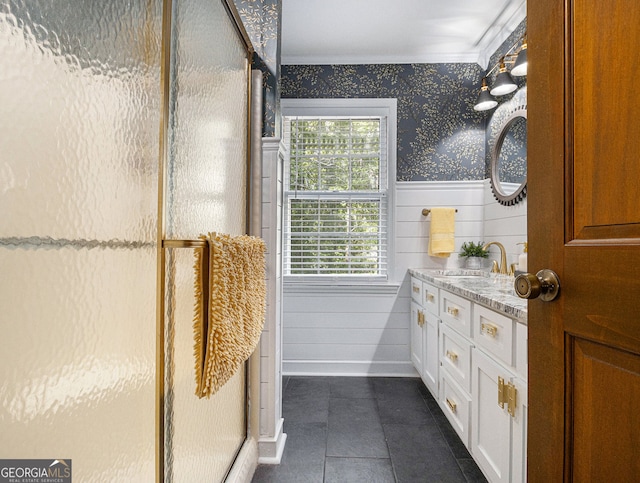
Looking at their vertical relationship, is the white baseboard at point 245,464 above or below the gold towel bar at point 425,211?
below

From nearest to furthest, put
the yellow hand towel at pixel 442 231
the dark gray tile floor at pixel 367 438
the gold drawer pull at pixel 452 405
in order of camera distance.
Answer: the dark gray tile floor at pixel 367 438 → the gold drawer pull at pixel 452 405 → the yellow hand towel at pixel 442 231

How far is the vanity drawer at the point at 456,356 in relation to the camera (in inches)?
66.4

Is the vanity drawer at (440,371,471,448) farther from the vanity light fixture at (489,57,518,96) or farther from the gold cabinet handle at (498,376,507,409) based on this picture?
the vanity light fixture at (489,57,518,96)

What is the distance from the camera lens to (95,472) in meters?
0.66

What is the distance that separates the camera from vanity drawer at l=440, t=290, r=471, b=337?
5.53ft

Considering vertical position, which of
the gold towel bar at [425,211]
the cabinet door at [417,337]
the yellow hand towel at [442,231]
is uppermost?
the gold towel bar at [425,211]

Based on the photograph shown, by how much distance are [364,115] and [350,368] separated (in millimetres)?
2101

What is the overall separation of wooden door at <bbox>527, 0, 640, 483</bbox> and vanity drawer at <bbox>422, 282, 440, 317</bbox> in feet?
4.53

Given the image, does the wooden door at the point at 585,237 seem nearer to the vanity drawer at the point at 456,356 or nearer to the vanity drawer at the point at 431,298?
the vanity drawer at the point at 456,356

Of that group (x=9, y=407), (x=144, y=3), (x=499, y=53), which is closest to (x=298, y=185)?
(x=499, y=53)

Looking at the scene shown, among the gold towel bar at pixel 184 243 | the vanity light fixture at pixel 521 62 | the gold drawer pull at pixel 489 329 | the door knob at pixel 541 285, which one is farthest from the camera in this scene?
the vanity light fixture at pixel 521 62

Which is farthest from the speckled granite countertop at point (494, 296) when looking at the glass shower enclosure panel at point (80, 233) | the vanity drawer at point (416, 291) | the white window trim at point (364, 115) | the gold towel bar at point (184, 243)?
the glass shower enclosure panel at point (80, 233)

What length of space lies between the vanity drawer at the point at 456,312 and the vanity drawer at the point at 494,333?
3.3 inches

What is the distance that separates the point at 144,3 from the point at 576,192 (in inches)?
40.6
